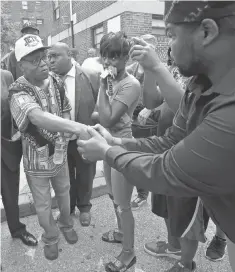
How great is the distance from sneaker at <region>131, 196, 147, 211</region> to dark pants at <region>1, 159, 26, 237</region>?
1341 millimetres

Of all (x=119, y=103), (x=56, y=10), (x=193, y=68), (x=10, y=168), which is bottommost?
(x=10, y=168)

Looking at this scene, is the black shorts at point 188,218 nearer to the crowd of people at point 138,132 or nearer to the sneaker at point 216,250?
the crowd of people at point 138,132

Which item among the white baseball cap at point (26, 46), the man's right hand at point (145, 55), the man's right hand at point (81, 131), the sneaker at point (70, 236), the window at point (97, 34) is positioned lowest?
the sneaker at point (70, 236)

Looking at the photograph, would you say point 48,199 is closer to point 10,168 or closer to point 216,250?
point 10,168

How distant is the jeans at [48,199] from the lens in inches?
102

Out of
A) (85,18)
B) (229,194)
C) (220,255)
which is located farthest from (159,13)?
(229,194)

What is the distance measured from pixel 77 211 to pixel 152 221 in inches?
37.3

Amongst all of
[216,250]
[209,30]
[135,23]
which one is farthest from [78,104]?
[135,23]

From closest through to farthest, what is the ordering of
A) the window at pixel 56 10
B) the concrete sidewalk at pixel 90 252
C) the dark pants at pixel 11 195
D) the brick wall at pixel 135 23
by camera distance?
the concrete sidewalk at pixel 90 252 < the dark pants at pixel 11 195 < the brick wall at pixel 135 23 < the window at pixel 56 10

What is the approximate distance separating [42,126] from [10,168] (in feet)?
2.48

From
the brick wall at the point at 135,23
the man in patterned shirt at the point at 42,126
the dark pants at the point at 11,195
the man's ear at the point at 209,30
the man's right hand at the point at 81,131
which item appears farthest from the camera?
the brick wall at the point at 135,23

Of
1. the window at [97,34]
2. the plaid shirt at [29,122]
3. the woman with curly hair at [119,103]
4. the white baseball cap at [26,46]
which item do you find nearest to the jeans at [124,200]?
the woman with curly hair at [119,103]

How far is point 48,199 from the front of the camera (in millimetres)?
2637

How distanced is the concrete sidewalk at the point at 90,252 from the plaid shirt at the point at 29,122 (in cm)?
80
